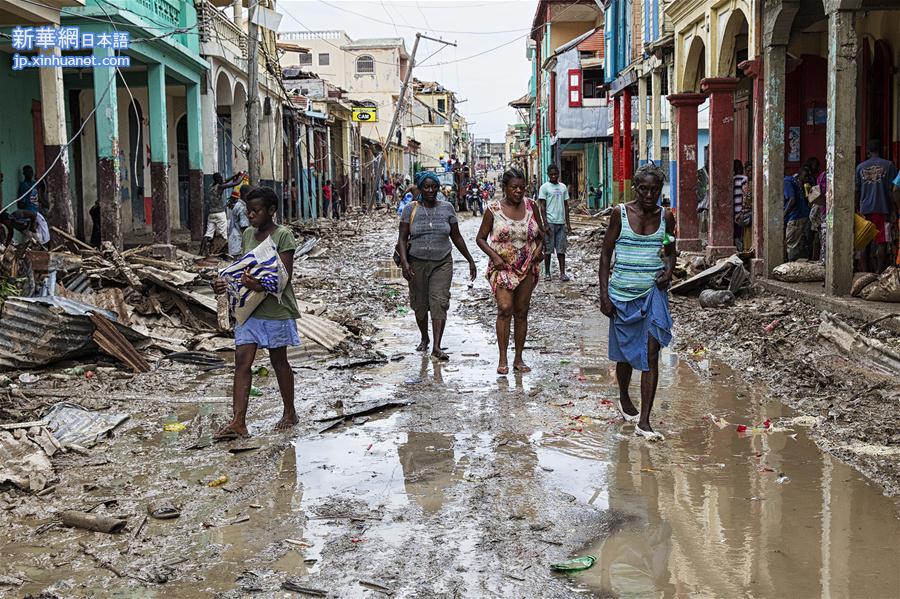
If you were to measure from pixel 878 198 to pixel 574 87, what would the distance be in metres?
28.9

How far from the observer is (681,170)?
17.7 metres

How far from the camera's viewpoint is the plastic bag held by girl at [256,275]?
237 inches

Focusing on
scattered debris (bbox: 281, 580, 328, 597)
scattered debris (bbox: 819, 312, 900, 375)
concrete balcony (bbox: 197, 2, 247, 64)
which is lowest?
scattered debris (bbox: 281, 580, 328, 597)

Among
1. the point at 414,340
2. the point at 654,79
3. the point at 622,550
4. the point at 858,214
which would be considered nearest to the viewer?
the point at 622,550

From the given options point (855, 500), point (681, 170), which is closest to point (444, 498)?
point (855, 500)

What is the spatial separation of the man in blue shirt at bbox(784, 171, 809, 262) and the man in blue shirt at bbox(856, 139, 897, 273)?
3.97ft

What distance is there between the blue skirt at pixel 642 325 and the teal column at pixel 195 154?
52.3ft

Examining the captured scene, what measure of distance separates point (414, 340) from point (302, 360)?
1.43 meters

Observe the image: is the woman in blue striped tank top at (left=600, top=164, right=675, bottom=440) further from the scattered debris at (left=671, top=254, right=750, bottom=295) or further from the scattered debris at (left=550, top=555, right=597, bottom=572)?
the scattered debris at (left=671, top=254, right=750, bottom=295)

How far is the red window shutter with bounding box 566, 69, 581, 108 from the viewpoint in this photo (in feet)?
128

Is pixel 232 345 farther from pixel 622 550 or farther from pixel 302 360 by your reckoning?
pixel 622 550

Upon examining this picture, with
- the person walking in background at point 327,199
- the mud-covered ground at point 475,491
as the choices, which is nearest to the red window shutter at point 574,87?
the person walking in background at point 327,199

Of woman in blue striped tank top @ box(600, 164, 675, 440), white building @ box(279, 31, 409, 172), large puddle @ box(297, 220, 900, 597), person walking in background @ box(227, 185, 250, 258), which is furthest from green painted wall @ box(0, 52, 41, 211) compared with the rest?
white building @ box(279, 31, 409, 172)

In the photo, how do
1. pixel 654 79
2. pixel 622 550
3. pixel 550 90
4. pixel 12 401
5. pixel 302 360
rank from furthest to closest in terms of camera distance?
pixel 550 90, pixel 654 79, pixel 302 360, pixel 12 401, pixel 622 550
